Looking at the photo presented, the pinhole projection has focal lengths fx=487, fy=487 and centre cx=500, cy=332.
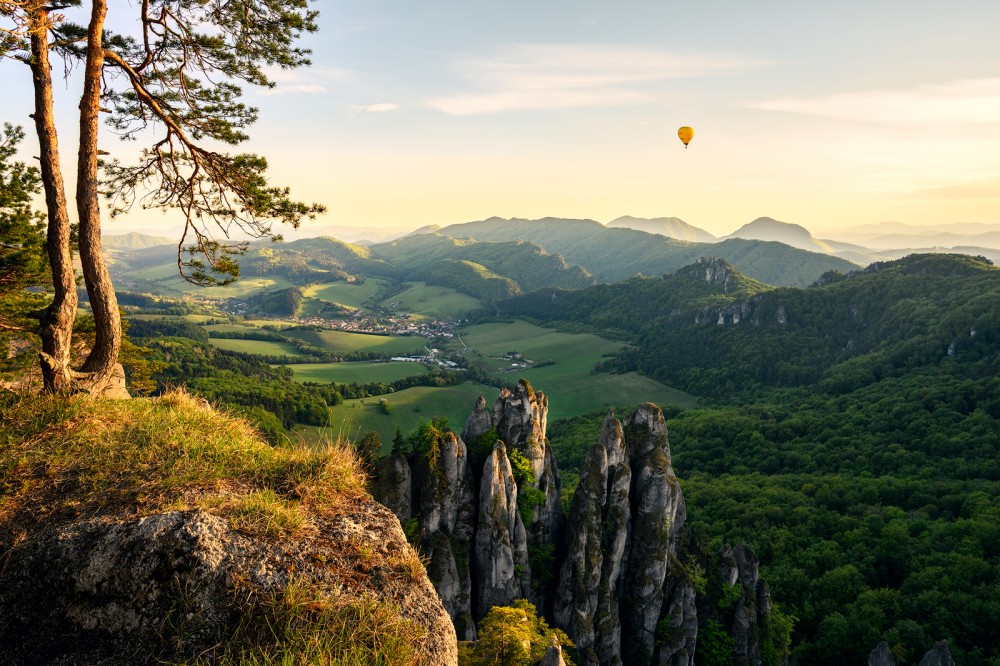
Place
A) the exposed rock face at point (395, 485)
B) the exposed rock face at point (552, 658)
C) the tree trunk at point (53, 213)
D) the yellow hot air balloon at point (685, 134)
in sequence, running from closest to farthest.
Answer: the tree trunk at point (53, 213) → the exposed rock face at point (552, 658) → the exposed rock face at point (395, 485) → the yellow hot air balloon at point (685, 134)

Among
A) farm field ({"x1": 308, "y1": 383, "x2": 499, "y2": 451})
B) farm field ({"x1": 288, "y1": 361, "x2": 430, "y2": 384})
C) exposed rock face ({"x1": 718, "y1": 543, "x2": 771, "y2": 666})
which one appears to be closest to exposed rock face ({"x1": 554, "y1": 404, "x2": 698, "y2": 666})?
exposed rock face ({"x1": 718, "y1": 543, "x2": 771, "y2": 666})

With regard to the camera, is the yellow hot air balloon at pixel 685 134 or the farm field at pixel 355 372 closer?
the yellow hot air balloon at pixel 685 134

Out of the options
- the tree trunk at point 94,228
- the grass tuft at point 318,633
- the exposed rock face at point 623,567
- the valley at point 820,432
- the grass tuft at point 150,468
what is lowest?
the valley at point 820,432

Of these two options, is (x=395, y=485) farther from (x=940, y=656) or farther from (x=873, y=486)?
(x=873, y=486)

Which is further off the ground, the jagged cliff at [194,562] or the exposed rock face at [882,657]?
the jagged cliff at [194,562]

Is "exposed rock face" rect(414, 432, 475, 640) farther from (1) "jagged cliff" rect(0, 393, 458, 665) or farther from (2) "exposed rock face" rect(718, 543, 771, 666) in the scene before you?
(2) "exposed rock face" rect(718, 543, 771, 666)

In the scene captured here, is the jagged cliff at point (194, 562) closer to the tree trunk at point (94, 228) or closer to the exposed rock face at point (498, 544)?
the tree trunk at point (94, 228)

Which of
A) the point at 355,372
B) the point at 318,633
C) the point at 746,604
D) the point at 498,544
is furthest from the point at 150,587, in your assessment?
the point at 355,372

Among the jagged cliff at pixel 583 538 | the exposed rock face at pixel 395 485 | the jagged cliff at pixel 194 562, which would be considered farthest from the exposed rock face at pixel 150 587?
the jagged cliff at pixel 583 538
